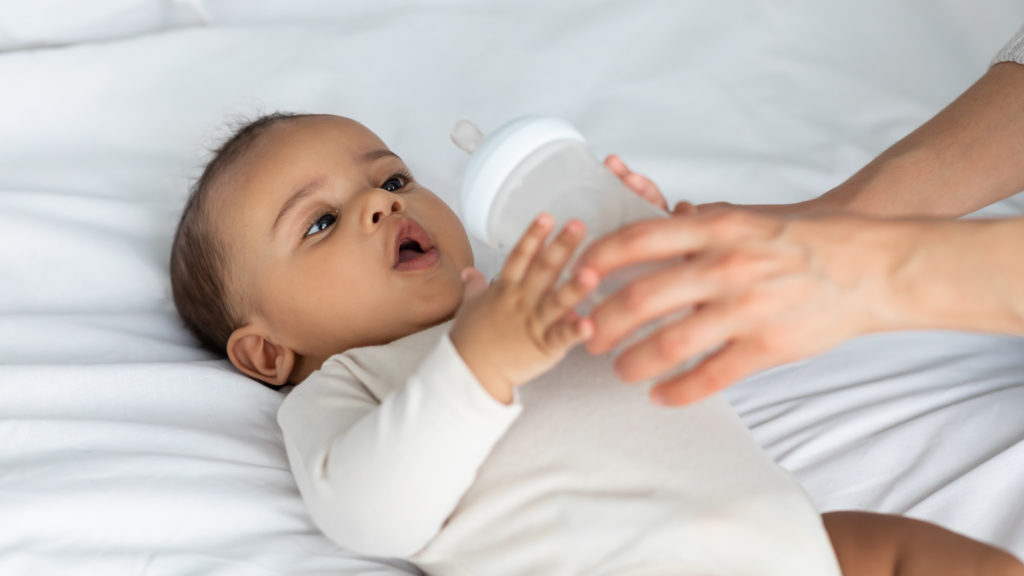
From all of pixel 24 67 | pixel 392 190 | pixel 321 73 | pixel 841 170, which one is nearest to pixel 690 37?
pixel 841 170

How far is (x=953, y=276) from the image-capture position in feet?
2.87

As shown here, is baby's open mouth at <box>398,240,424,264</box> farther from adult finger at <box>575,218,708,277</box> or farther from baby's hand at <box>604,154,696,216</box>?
adult finger at <box>575,218,708,277</box>

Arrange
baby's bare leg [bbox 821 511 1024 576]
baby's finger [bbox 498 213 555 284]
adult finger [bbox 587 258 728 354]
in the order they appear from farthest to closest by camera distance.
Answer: baby's bare leg [bbox 821 511 1024 576] < baby's finger [bbox 498 213 555 284] < adult finger [bbox 587 258 728 354]

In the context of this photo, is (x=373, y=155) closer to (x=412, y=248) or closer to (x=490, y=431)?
(x=412, y=248)

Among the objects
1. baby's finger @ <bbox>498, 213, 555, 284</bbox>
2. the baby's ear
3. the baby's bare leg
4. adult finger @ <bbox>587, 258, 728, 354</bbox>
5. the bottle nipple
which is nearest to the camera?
adult finger @ <bbox>587, 258, 728, 354</bbox>

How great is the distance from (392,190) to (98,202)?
1.82 ft

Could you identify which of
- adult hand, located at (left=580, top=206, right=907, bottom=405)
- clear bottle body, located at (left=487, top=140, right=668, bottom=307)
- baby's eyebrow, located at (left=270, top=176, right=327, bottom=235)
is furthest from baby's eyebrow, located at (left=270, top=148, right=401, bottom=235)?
adult hand, located at (left=580, top=206, right=907, bottom=405)

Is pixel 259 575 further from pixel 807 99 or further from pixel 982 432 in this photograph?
pixel 807 99

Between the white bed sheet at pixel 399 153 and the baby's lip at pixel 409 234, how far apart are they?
0.29 m

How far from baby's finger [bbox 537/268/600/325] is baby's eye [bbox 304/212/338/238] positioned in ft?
1.62

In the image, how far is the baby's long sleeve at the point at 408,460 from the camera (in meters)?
0.97

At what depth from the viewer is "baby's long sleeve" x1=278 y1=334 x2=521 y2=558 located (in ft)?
3.19

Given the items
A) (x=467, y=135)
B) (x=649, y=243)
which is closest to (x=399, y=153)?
(x=467, y=135)

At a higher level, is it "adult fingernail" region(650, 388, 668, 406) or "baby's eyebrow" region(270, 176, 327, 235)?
"adult fingernail" region(650, 388, 668, 406)
